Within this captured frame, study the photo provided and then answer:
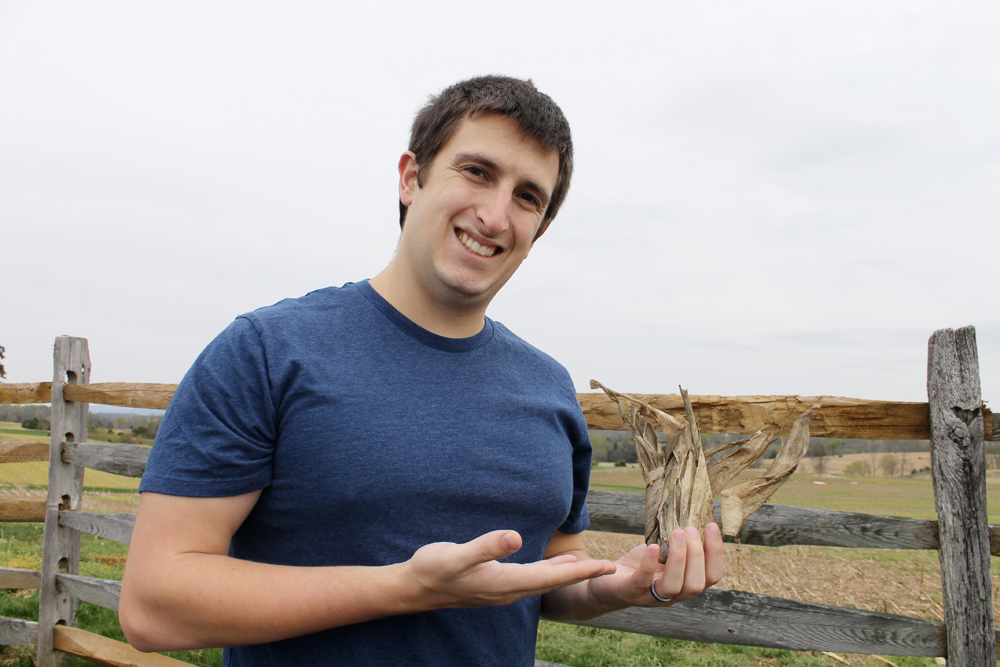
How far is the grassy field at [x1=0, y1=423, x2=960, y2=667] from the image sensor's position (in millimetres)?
3496

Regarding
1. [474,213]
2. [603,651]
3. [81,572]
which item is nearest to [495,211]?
[474,213]

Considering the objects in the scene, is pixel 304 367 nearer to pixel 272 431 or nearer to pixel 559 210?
pixel 272 431

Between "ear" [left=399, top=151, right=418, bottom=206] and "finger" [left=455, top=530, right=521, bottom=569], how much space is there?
3.32 feet

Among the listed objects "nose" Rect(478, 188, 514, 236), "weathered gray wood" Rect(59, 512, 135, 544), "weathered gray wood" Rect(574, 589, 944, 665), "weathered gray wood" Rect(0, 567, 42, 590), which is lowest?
"weathered gray wood" Rect(0, 567, 42, 590)

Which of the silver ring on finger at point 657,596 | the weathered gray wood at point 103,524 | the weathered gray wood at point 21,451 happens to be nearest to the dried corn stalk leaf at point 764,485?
the silver ring on finger at point 657,596

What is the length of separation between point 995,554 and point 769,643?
3.21 feet

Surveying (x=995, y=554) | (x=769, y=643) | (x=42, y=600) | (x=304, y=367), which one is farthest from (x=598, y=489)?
(x=42, y=600)

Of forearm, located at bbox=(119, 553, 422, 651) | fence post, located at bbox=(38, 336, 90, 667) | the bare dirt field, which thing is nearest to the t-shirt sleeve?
forearm, located at bbox=(119, 553, 422, 651)

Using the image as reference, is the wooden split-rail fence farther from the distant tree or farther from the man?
the distant tree

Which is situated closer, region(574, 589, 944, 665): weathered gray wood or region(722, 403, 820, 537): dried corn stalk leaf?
region(722, 403, 820, 537): dried corn stalk leaf

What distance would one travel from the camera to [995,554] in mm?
2436

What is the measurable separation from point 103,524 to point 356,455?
375 centimetres

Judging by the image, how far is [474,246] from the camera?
1502 mm

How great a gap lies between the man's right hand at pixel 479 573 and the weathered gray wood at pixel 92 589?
3.61 m
